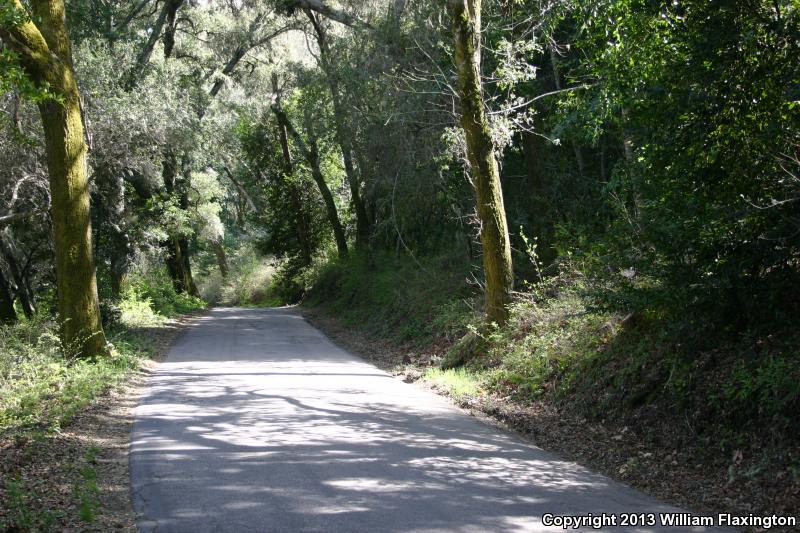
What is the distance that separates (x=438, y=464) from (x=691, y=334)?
130 inches

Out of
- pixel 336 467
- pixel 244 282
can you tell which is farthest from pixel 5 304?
pixel 244 282

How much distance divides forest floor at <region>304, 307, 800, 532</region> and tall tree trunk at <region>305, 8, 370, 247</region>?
12.4 m

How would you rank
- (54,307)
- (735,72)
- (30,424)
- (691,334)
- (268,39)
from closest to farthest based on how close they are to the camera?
(735,72)
(691,334)
(30,424)
(54,307)
(268,39)

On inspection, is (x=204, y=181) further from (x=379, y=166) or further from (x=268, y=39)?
(x=379, y=166)

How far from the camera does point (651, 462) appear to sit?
23.2ft

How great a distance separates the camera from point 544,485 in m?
6.45

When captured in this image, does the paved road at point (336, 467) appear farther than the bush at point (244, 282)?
No

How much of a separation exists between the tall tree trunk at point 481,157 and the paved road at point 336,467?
2541 millimetres

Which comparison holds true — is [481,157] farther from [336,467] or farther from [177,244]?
[177,244]

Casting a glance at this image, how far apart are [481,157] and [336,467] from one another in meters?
7.41

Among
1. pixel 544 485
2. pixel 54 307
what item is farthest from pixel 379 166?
pixel 544 485

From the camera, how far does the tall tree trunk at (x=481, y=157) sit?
12.5m

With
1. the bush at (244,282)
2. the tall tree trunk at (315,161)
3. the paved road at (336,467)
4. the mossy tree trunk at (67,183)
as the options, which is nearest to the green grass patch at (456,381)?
the paved road at (336,467)

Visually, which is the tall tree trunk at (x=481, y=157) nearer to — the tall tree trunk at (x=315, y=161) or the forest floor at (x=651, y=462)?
the forest floor at (x=651, y=462)
